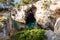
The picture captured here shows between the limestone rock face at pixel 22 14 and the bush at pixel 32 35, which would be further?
the limestone rock face at pixel 22 14

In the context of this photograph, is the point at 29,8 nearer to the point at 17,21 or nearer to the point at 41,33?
the point at 17,21

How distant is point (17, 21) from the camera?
17.2 meters

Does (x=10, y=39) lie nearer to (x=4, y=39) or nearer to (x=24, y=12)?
(x=4, y=39)

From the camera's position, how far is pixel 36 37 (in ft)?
25.5

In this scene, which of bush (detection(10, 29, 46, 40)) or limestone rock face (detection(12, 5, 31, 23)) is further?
limestone rock face (detection(12, 5, 31, 23))

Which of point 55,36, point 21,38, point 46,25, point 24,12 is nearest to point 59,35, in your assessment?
point 55,36

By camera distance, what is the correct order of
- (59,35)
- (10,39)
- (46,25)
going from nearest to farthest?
(59,35), (10,39), (46,25)

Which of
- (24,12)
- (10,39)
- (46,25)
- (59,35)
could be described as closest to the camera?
(59,35)

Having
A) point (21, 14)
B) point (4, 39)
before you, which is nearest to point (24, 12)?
point (21, 14)

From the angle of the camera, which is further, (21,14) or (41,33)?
(21,14)

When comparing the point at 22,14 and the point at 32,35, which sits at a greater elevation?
the point at 22,14

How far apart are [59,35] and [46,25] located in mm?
6129

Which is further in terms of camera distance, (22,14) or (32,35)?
(22,14)

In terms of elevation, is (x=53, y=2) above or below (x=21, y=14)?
above
